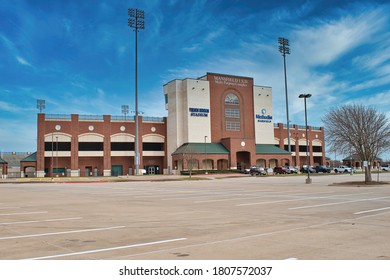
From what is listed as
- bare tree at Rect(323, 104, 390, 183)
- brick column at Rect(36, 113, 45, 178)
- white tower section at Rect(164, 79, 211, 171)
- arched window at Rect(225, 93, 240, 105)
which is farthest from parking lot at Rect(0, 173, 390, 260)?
arched window at Rect(225, 93, 240, 105)

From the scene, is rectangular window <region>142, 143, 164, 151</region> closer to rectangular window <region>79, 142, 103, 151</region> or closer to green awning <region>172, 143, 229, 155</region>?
green awning <region>172, 143, 229, 155</region>

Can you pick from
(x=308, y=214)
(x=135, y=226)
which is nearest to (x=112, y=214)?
(x=135, y=226)

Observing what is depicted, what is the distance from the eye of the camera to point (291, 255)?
6.63 metres

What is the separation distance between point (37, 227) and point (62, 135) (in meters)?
73.0

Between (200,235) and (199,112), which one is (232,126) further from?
(200,235)

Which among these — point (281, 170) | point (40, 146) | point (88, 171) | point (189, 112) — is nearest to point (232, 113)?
point (189, 112)

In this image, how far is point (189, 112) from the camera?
81.9 metres

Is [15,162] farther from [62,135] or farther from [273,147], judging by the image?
[273,147]

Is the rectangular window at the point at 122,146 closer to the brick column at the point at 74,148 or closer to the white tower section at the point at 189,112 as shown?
the brick column at the point at 74,148

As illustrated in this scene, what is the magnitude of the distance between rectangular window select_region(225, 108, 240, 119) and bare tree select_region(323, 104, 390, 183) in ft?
175

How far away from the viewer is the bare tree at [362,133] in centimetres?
3266

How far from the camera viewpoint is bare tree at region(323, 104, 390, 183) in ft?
107

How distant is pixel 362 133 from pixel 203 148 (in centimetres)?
4904

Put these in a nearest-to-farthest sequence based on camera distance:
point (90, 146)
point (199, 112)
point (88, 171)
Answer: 1. point (90, 146)
2. point (88, 171)
3. point (199, 112)
